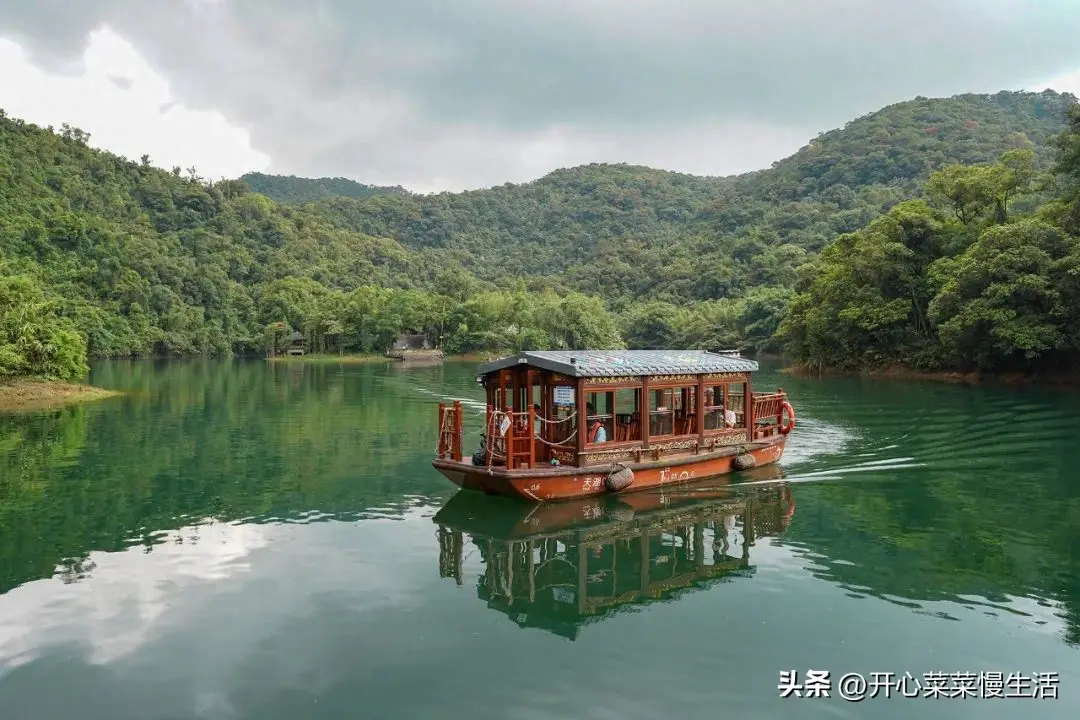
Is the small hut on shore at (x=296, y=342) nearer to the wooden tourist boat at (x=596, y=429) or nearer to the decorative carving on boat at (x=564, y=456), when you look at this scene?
the wooden tourist boat at (x=596, y=429)

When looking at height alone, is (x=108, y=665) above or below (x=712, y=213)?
below

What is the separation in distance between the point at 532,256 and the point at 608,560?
143 m

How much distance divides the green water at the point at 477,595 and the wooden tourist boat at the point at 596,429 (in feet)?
2.69

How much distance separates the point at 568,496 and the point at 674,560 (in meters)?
3.07

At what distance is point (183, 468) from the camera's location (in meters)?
17.6

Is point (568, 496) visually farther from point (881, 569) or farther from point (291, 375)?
point (291, 375)

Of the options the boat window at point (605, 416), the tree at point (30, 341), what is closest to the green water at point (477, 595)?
the boat window at point (605, 416)

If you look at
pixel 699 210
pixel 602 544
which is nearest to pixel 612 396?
pixel 602 544

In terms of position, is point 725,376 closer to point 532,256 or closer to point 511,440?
point 511,440

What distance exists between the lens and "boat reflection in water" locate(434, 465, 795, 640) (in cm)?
948

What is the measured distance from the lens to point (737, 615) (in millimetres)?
8820

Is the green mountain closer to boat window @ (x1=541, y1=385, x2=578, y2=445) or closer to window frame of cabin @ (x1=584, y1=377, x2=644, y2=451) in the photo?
window frame of cabin @ (x1=584, y1=377, x2=644, y2=451)

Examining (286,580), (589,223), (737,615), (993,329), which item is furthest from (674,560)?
(589,223)

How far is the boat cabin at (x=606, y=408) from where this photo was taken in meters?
13.7
